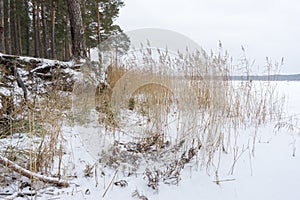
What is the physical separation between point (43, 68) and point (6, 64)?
19.1 inches

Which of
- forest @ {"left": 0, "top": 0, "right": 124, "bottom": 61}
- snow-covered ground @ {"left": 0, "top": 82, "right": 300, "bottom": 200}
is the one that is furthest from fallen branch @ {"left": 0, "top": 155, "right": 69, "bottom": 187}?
forest @ {"left": 0, "top": 0, "right": 124, "bottom": 61}

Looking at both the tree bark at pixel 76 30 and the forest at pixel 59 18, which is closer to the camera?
the tree bark at pixel 76 30

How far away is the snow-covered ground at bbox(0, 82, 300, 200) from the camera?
3.42 ft

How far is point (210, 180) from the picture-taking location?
3.88 feet

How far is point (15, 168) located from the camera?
103 cm

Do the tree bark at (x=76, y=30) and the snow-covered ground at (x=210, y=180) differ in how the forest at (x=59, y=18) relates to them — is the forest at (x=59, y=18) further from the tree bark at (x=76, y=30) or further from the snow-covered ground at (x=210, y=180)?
the snow-covered ground at (x=210, y=180)

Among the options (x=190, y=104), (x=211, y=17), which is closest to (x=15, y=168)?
(x=190, y=104)

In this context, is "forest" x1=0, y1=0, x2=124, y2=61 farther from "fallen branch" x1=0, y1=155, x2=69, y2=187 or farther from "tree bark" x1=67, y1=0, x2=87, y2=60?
"fallen branch" x1=0, y1=155, x2=69, y2=187

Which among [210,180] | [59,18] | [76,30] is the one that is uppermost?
[59,18]

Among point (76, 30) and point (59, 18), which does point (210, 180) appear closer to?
point (76, 30)

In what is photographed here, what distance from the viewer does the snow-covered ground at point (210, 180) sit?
41.0 inches

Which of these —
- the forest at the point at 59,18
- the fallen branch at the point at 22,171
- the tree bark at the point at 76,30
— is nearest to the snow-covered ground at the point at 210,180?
the fallen branch at the point at 22,171

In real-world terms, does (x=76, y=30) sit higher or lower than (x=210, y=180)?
higher

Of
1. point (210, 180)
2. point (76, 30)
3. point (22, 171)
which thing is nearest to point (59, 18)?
point (76, 30)
